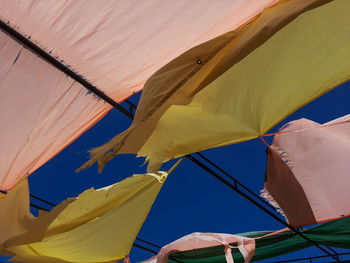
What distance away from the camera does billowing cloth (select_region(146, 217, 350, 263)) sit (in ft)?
12.6

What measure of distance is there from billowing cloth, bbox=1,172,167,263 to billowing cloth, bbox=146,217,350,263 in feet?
4.87

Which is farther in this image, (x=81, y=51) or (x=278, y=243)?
(x=278, y=243)

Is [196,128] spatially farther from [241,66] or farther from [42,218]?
[42,218]

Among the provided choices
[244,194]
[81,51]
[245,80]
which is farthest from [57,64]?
[244,194]

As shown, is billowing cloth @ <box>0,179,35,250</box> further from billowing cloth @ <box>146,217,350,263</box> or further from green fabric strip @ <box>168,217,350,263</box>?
green fabric strip @ <box>168,217,350,263</box>

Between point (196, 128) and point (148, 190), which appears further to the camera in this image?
point (148, 190)

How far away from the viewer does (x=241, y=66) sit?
1481mm

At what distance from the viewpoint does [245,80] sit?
150 centimetres

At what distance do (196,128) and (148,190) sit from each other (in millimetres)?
625

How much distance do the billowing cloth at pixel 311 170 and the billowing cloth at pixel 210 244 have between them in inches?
20.1

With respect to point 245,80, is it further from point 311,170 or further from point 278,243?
point 278,243

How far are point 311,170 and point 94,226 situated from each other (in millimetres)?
2072

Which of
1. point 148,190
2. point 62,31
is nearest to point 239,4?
point 62,31

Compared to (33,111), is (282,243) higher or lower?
lower
